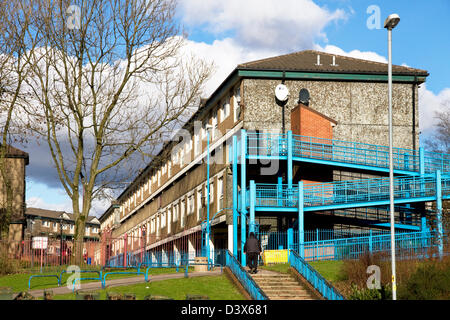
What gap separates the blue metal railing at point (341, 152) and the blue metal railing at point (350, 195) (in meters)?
1.77

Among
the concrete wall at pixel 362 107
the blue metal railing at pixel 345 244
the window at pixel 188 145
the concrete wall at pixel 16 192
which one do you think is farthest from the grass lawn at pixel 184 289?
the concrete wall at pixel 16 192

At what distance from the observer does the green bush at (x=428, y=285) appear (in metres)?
18.5

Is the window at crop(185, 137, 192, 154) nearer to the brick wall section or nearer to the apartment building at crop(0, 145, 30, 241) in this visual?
the apartment building at crop(0, 145, 30, 241)

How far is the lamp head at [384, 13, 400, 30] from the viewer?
20266mm

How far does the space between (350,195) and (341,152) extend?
9.13 feet

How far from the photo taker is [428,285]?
18.9 m

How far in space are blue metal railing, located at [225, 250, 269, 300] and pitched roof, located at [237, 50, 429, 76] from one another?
557 inches

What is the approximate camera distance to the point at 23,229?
51625mm

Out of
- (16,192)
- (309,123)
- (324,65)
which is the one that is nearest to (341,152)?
(309,123)

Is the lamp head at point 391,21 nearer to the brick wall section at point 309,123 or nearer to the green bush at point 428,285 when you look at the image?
the green bush at point 428,285

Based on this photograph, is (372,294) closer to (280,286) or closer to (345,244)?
(280,286)

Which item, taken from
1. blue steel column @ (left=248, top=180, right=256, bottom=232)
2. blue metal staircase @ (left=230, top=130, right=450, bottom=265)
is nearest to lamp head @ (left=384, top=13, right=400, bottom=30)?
blue metal staircase @ (left=230, top=130, right=450, bottom=265)

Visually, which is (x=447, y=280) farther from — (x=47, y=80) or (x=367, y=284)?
(x=47, y=80)
